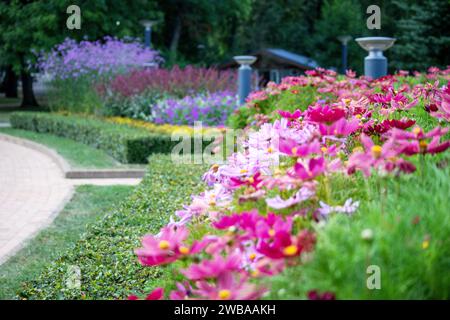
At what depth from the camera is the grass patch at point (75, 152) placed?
1011cm

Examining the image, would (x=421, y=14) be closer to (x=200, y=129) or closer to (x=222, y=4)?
(x=222, y=4)

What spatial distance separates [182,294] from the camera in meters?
2.04

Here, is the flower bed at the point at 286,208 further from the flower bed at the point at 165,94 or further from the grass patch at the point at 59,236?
the flower bed at the point at 165,94

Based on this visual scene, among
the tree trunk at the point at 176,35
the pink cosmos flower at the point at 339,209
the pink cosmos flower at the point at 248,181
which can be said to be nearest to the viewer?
the pink cosmos flower at the point at 339,209

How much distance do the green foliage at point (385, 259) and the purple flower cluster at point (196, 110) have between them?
36.2 ft

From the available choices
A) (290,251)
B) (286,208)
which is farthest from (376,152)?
(290,251)

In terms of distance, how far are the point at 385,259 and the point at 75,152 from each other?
33.8 ft

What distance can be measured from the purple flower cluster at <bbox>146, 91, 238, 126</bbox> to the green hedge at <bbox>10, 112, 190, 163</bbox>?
0.97 m

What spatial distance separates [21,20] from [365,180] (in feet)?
77.2

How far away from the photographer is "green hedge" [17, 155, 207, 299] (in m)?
3.30

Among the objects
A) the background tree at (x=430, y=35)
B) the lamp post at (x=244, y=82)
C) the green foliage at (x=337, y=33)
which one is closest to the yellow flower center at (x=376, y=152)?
the lamp post at (x=244, y=82)

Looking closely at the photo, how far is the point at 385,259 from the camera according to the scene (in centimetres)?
166

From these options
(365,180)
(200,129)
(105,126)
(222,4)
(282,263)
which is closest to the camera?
(282,263)
